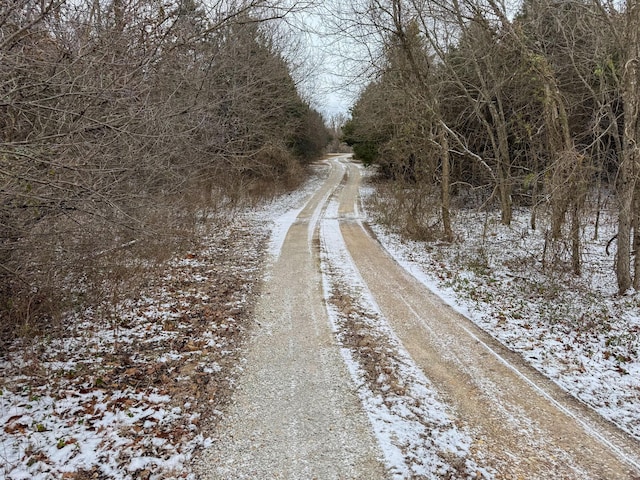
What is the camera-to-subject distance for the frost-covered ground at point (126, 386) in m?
3.43

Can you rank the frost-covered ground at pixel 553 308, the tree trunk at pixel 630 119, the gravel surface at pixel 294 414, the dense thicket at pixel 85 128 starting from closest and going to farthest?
the gravel surface at pixel 294 414 → the dense thicket at pixel 85 128 → the frost-covered ground at pixel 553 308 → the tree trunk at pixel 630 119

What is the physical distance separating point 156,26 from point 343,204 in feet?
55.7

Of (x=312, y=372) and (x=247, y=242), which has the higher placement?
(x=247, y=242)

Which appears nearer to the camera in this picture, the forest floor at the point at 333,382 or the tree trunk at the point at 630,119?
the forest floor at the point at 333,382

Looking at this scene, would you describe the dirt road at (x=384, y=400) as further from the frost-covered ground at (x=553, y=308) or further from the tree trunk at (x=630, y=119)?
the tree trunk at (x=630, y=119)

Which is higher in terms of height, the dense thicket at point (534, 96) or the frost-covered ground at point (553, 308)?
the dense thicket at point (534, 96)

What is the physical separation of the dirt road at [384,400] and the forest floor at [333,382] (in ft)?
0.07

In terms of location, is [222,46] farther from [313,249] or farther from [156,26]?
[313,249]

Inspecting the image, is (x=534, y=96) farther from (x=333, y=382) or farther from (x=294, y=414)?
(x=294, y=414)

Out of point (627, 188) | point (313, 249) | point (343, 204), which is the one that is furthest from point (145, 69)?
point (343, 204)

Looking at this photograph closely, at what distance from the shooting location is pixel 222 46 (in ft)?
30.6

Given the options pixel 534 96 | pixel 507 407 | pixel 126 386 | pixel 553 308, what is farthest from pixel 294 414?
pixel 534 96

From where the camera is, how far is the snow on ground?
340 centimetres

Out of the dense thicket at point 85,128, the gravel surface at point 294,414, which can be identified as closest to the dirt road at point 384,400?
the gravel surface at point 294,414
